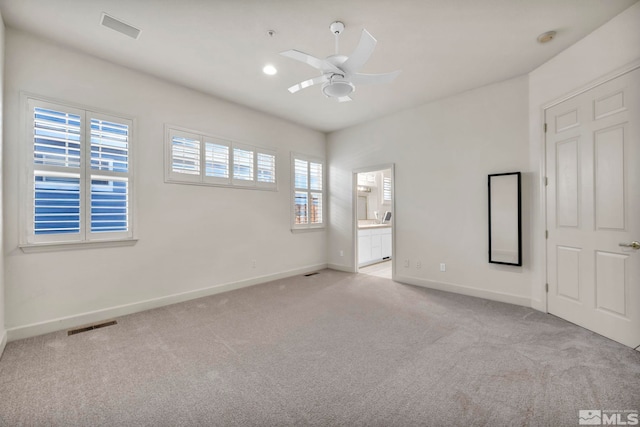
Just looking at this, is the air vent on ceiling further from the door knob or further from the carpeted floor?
the door knob

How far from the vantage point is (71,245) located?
302 centimetres

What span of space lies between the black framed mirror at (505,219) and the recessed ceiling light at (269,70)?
323cm

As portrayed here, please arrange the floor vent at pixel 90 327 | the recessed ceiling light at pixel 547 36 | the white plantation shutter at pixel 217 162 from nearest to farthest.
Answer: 1. the recessed ceiling light at pixel 547 36
2. the floor vent at pixel 90 327
3. the white plantation shutter at pixel 217 162

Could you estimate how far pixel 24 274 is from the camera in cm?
278

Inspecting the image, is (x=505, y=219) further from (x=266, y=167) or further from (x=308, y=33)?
(x=266, y=167)

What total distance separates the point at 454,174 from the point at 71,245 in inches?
199

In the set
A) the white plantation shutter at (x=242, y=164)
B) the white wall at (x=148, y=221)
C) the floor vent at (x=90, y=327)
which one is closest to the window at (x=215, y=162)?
the white plantation shutter at (x=242, y=164)

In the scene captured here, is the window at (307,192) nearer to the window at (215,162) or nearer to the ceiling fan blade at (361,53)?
the window at (215,162)

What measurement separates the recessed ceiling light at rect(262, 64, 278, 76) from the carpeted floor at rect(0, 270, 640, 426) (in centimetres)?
304

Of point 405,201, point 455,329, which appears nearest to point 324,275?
point 405,201

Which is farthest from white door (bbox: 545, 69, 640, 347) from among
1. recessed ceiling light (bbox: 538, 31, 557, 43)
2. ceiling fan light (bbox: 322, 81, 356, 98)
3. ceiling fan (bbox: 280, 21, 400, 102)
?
ceiling fan light (bbox: 322, 81, 356, 98)

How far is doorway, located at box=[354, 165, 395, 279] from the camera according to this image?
224 inches

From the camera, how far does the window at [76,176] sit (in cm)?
282

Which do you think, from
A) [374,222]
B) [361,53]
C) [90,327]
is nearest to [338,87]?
[361,53]
